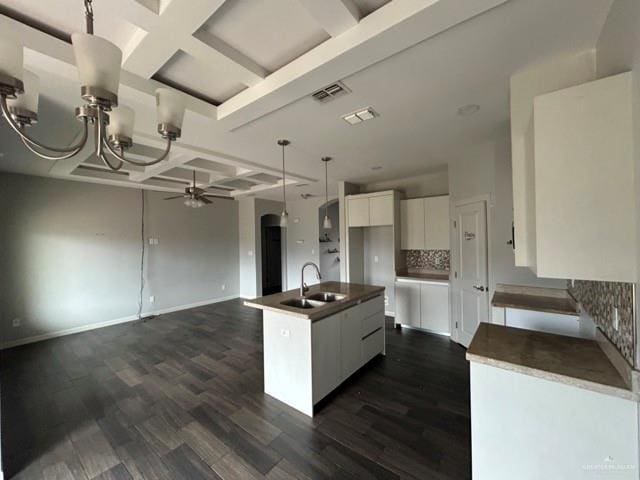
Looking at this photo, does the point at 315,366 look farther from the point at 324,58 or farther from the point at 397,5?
the point at 397,5

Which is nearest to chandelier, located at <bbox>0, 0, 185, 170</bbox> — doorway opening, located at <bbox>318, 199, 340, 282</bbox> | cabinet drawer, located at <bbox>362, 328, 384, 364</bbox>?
cabinet drawer, located at <bbox>362, 328, 384, 364</bbox>

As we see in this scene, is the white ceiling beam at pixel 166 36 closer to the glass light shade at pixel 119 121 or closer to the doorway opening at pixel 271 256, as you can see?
the glass light shade at pixel 119 121

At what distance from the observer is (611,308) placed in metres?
1.32

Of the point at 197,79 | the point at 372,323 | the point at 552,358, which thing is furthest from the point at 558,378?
the point at 197,79

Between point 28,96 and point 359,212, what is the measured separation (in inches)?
165

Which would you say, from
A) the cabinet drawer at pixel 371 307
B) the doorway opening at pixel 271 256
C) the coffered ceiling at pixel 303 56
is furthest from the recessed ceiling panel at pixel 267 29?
the doorway opening at pixel 271 256

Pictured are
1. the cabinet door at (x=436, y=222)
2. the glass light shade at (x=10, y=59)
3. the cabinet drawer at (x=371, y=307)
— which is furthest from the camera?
the cabinet door at (x=436, y=222)

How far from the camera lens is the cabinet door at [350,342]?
2660mm

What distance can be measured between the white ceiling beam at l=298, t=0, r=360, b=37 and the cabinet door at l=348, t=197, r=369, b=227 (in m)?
3.38

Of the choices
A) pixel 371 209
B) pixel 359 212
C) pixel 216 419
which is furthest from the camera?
pixel 359 212

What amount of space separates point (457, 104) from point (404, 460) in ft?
9.29

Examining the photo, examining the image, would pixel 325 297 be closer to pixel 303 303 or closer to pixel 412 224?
pixel 303 303

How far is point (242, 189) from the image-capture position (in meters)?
6.07

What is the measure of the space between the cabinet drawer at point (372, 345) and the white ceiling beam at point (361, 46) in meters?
2.68
